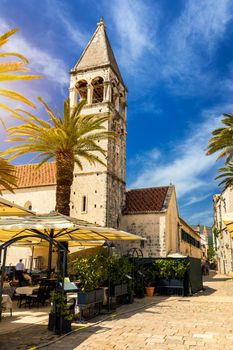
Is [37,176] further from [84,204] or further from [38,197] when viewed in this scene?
[84,204]

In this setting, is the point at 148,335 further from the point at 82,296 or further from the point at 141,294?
the point at 141,294

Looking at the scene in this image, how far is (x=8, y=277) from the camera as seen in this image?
21234mm

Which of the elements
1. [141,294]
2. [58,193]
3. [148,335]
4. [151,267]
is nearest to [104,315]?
[148,335]

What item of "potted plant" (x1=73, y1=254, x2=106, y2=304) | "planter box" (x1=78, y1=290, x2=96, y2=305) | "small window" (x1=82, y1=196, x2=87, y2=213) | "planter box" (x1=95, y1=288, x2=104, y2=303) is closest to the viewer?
"planter box" (x1=78, y1=290, x2=96, y2=305)

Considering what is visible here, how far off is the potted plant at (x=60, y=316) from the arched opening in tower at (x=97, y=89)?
2726 centimetres

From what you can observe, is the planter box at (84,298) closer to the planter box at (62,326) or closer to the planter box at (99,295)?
the planter box at (99,295)

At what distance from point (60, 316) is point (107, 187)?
67.8 feet

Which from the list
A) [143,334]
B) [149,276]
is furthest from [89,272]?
[149,276]

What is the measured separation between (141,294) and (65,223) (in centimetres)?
863

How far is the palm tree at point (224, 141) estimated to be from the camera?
65.1 feet

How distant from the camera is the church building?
28.5 meters

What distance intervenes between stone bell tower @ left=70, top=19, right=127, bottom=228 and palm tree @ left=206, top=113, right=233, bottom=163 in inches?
416

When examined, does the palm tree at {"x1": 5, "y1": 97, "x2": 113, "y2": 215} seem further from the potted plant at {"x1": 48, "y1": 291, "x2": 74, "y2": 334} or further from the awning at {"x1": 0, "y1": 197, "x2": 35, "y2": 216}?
the potted plant at {"x1": 48, "y1": 291, "x2": 74, "y2": 334}

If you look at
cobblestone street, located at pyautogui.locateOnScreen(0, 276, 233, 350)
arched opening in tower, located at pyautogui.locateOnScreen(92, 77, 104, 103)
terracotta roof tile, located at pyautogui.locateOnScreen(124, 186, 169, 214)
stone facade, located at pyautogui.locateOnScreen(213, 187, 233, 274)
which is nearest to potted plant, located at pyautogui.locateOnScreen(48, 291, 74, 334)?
cobblestone street, located at pyautogui.locateOnScreen(0, 276, 233, 350)
